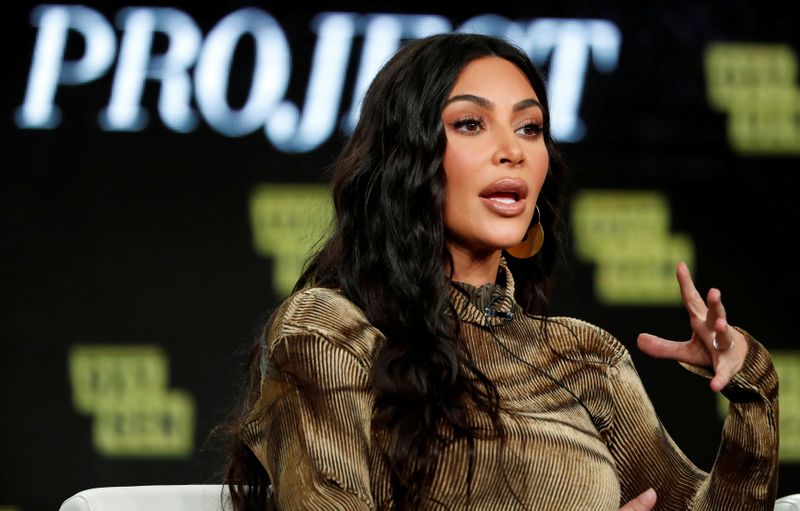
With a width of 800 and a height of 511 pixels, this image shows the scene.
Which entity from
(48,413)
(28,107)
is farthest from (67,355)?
(28,107)

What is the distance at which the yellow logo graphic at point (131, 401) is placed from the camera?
12.3ft

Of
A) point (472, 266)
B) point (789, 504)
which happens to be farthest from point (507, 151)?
point (789, 504)

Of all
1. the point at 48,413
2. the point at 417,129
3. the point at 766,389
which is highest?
the point at 417,129

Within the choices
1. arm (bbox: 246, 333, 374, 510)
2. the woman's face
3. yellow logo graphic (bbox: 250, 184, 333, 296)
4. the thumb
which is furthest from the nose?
yellow logo graphic (bbox: 250, 184, 333, 296)

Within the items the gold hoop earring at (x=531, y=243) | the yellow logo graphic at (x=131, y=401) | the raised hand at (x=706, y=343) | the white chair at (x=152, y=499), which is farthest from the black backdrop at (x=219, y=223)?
the raised hand at (x=706, y=343)

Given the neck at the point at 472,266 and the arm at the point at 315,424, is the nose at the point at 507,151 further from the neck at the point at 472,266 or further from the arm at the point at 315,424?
the arm at the point at 315,424

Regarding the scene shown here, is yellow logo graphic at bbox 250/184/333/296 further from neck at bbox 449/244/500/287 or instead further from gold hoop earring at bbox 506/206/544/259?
neck at bbox 449/244/500/287

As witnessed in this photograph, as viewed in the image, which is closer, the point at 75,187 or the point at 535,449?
the point at 535,449

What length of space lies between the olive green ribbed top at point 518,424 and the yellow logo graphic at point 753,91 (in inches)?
78.7

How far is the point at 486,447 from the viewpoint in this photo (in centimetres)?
180

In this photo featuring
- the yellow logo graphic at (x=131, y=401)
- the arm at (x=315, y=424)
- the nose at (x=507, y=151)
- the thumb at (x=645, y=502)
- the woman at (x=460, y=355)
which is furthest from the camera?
the yellow logo graphic at (x=131, y=401)

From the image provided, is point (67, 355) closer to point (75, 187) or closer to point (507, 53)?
point (75, 187)

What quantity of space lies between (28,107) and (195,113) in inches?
19.1

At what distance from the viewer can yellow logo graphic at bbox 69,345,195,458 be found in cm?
374
